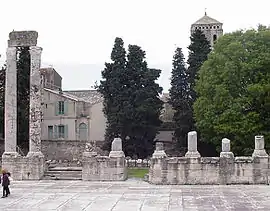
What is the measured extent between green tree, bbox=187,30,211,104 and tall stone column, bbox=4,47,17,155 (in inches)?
729

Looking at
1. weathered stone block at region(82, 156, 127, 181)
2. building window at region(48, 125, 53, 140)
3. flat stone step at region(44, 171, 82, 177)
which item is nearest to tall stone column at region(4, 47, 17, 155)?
flat stone step at region(44, 171, 82, 177)

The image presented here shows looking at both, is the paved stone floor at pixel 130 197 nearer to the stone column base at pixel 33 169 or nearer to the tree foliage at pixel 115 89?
the stone column base at pixel 33 169

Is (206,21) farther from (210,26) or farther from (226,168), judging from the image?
(226,168)

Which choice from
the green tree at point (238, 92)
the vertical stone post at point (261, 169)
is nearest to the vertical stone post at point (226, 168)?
the vertical stone post at point (261, 169)

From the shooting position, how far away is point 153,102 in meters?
46.0

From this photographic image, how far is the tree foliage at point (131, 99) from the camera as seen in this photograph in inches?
1769

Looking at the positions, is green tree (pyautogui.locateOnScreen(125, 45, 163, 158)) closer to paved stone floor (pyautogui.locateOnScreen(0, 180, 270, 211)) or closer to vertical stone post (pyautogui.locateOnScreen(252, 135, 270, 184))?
paved stone floor (pyautogui.locateOnScreen(0, 180, 270, 211))

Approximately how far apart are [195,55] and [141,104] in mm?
6555

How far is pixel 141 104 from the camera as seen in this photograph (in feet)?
148

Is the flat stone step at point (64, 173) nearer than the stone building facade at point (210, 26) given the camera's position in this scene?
Yes

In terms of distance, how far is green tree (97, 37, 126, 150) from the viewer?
45312 mm

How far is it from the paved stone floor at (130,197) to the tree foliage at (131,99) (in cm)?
1768

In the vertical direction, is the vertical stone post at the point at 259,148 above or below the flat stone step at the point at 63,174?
above

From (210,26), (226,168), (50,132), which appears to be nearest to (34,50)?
(226,168)
